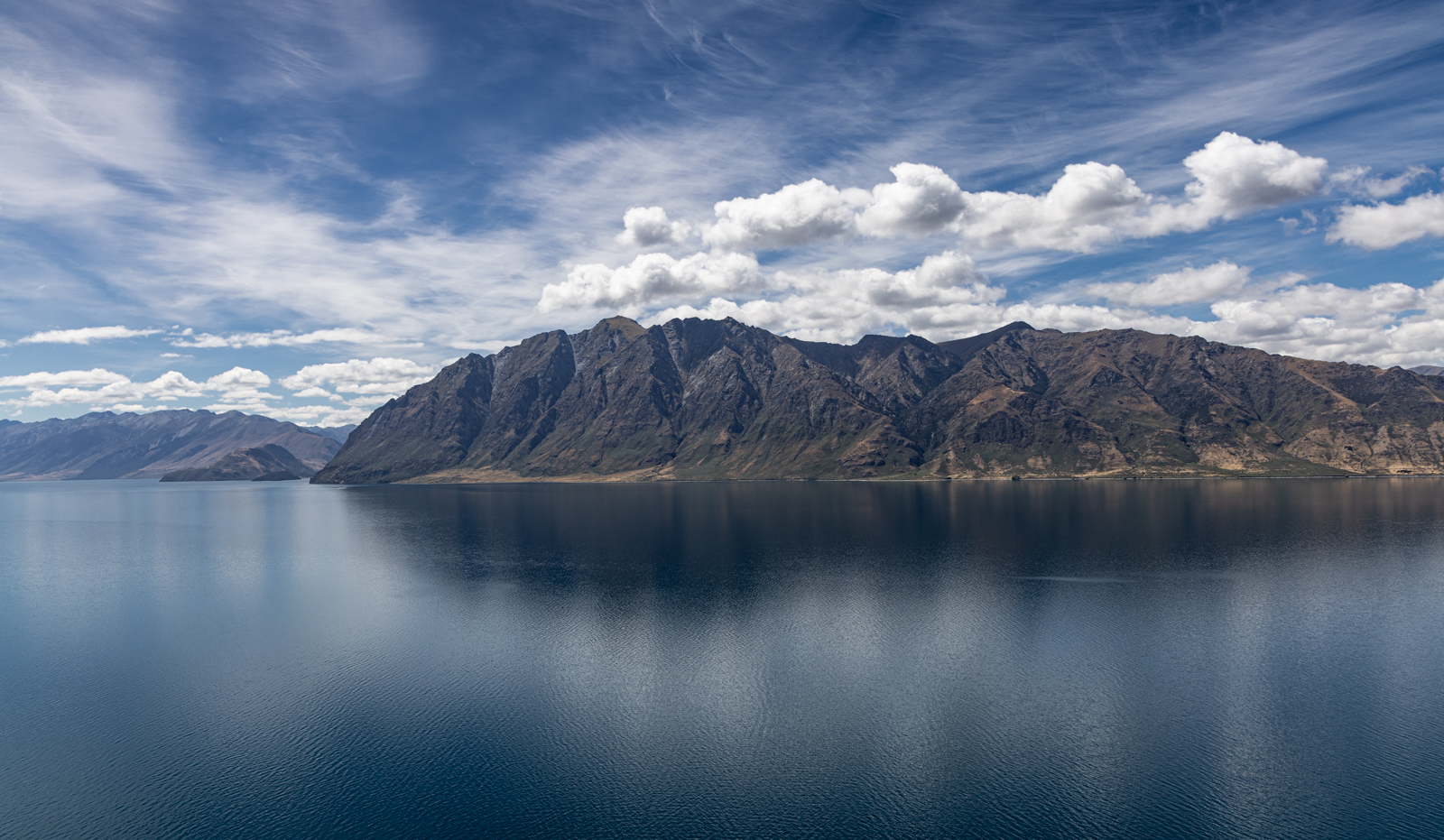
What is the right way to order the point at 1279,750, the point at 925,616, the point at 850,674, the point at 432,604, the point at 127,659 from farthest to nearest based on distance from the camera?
the point at 432,604 → the point at 925,616 → the point at 127,659 → the point at 850,674 → the point at 1279,750

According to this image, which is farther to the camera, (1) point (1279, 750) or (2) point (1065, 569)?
(2) point (1065, 569)

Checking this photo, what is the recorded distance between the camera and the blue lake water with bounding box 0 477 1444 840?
62.3m

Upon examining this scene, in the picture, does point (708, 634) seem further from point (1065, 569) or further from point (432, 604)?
point (1065, 569)

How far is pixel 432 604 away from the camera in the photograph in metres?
144

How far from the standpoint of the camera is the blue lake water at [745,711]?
62.3 metres

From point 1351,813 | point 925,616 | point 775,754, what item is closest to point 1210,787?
point 1351,813

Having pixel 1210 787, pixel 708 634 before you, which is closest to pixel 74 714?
pixel 708 634

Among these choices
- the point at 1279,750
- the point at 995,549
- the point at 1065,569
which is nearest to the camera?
the point at 1279,750

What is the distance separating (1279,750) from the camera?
71125 mm

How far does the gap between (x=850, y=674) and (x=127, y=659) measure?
112m

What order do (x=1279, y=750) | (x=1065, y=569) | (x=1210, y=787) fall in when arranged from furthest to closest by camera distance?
(x=1065, y=569)
(x=1279, y=750)
(x=1210, y=787)

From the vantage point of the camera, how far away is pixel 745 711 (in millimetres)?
83812

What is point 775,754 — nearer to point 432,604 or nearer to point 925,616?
point 925,616

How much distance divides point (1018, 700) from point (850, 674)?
2156cm
